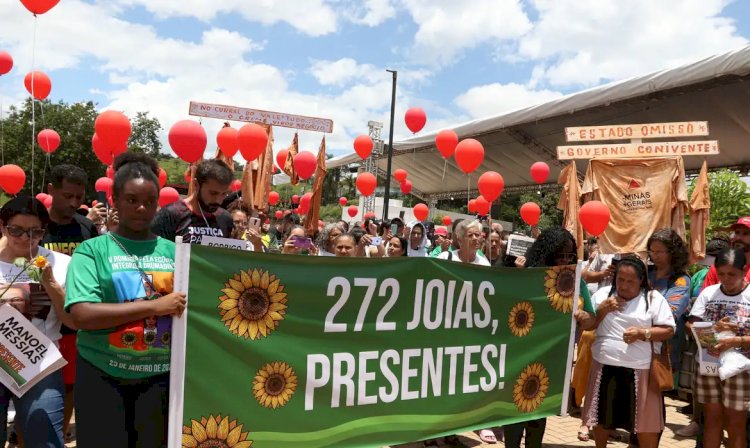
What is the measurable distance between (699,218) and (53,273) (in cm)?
641

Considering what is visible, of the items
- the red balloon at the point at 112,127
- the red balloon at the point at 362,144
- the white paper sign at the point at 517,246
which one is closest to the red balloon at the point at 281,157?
the red balloon at the point at 362,144

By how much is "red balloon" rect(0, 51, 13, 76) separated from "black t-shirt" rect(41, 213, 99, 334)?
6.31 m

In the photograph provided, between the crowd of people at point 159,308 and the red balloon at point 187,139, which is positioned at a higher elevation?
the red balloon at point 187,139

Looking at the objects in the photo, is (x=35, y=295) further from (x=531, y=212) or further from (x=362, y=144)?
(x=362, y=144)

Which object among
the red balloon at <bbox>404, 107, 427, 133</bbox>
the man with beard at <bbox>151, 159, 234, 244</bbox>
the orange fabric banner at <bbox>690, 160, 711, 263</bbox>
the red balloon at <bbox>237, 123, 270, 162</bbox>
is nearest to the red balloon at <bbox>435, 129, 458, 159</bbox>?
the red balloon at <bbox>404, 107, 427, 133</bbox>

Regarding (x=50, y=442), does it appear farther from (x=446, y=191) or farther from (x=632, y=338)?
(x=446, y=191)

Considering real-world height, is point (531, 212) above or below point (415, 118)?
below

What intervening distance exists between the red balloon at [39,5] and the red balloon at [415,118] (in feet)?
22.3

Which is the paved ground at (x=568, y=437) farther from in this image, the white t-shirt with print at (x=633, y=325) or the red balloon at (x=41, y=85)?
the red balloon at (x=41, y=85)

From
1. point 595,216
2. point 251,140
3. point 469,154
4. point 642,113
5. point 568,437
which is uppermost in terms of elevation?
point 642,113

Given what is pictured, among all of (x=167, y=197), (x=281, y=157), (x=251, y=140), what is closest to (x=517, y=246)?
(x=251, y=140)

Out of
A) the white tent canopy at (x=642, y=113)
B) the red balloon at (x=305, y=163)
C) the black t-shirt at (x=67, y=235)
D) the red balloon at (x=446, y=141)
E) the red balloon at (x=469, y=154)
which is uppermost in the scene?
the white tent canopy at (x=642, y=113)

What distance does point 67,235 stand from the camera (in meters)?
3.83

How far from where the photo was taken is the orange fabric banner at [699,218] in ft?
21.3
